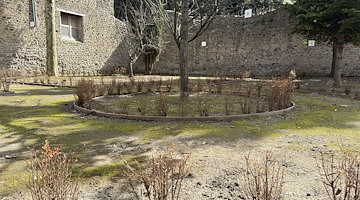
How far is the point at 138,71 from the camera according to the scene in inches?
830

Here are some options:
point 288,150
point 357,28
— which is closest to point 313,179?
point 288,150

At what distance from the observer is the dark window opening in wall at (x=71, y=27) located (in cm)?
1625

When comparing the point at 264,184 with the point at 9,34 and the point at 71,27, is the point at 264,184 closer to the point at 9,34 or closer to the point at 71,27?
the point at 9,34

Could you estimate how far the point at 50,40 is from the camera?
13945 mm

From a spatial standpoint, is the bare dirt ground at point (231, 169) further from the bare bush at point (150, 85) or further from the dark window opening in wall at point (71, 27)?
the dark window opening in wall at point (71, 27)

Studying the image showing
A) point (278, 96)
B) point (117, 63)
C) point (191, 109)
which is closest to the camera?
point (278, 96)

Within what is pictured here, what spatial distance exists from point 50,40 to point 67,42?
2.19 metres

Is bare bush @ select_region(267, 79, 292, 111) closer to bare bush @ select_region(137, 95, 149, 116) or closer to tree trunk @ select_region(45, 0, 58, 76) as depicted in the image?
bare bush @ select_region(137, 95, 149, 116)

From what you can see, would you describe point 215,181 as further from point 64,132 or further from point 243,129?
point 64,132

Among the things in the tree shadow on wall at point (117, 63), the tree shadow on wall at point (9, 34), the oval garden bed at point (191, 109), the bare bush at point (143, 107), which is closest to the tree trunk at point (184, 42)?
the oval garden bed at point (191, 109)

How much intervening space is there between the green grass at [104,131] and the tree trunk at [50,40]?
9220mm

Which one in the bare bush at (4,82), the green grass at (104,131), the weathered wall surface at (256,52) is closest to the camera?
the green grass at (104,131)

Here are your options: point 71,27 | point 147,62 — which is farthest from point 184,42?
point 147,62

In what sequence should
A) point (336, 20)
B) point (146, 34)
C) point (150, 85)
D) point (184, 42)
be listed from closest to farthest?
1. point (184, 42)
2. point (150, 85)
3. point (336, 20)
4. point (146, 34)
